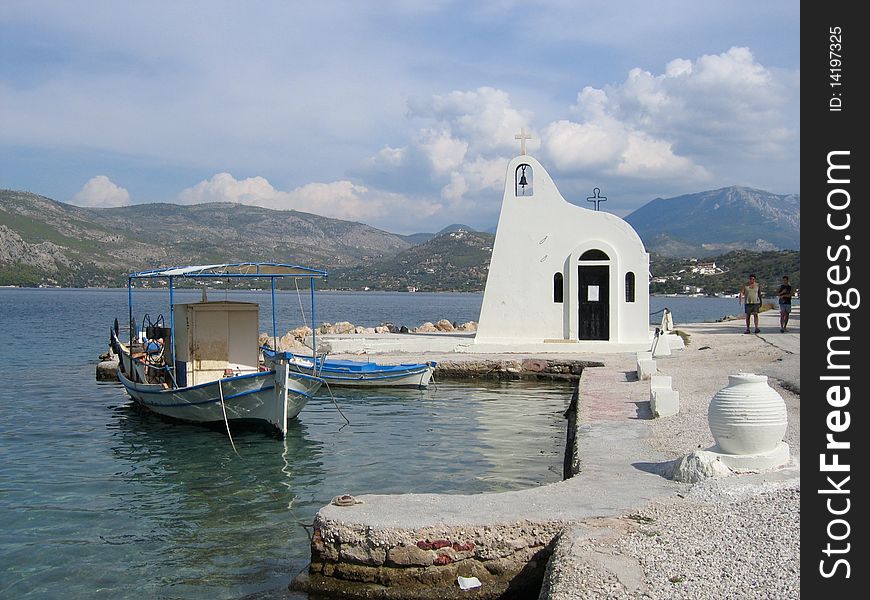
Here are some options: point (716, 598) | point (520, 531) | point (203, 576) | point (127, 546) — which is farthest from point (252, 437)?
point (716, 598)

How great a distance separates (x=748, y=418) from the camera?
8430 millimetres

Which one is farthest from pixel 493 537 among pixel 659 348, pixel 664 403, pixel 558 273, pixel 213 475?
pixel 558 273

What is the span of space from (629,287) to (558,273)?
2298 mm

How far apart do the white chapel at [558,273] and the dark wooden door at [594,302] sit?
0.10 feet

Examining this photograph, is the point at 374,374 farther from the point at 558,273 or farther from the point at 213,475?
the point at 213,475

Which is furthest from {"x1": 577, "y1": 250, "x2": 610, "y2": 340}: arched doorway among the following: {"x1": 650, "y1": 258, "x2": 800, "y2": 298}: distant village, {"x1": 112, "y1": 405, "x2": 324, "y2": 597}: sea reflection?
{"x1": 650, "y1": 258, "x2": 800, "y2": 298}: distant village

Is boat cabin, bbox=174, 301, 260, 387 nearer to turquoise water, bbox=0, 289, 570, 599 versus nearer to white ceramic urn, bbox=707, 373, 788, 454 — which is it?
turquoise water, bbox=0, 289, 570, 599

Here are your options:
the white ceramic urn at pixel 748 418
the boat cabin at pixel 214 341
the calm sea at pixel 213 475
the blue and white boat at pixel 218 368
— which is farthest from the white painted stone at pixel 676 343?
the white ceramic urn at pixel 748 418

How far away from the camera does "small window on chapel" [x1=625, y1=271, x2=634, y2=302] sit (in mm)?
25984

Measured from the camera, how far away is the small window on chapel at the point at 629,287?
25984 mm

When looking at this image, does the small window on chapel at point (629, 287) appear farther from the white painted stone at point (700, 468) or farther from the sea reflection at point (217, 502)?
the white painted stone at point (700, 468)

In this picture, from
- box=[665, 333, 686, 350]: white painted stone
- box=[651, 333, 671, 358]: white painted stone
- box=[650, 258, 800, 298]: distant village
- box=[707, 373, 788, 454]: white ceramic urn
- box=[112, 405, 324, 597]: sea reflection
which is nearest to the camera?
box=[112, 405, 324, 597]: sea reflection

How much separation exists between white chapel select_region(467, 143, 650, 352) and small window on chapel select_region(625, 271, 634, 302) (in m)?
0.03
